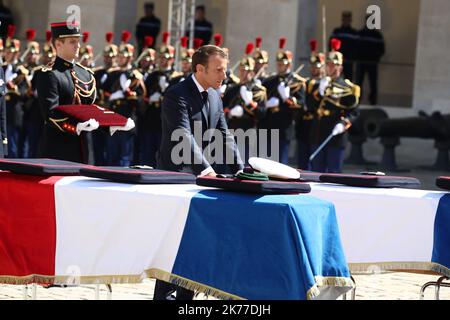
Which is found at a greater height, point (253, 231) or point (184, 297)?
point (253, 231)

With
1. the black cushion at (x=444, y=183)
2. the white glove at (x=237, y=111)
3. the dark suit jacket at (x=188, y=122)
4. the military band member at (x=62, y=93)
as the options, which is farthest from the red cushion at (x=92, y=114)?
the white glove at (x=237, y=111)

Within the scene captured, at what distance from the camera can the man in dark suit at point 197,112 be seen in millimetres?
6781

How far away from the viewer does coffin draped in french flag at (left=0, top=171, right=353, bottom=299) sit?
5406 millimetres

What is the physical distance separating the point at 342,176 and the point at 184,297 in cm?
104

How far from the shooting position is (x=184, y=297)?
6.36 m

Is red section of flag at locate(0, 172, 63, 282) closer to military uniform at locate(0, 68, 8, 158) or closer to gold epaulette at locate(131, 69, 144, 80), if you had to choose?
military uniform at locate(0, 68, 8, 158)

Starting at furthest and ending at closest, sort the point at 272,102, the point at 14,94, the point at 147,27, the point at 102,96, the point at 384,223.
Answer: the point at 147,27 → the point at 14,94 → the point at 102,96 → the point at 272,102 → the point at 384,223

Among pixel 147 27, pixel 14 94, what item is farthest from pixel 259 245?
pixel 147 27

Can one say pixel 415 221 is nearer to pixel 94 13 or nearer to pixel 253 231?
pixel 253 231

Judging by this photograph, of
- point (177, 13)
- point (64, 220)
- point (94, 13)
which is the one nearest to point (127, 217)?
point (64, 220)

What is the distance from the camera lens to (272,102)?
15578 millimetres

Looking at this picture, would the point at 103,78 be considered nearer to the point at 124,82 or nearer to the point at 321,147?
the point at 124,82

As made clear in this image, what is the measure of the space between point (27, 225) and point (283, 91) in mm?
9501

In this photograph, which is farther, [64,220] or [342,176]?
[342,176]
